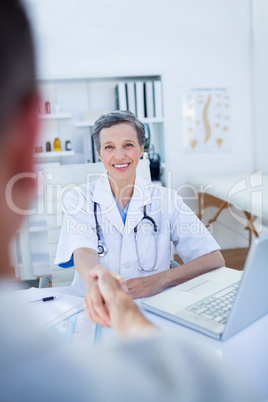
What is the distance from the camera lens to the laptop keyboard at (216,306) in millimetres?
853

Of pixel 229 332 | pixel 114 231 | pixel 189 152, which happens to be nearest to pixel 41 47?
pixel 229 332

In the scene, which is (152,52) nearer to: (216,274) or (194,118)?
(194,118)

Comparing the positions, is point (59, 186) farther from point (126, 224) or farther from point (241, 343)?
point (241, 343)

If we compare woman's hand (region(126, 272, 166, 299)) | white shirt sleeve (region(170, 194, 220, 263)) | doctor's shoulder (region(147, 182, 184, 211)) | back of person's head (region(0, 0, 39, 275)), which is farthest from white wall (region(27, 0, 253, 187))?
back of person's head (region(0, 0, 39, 275))

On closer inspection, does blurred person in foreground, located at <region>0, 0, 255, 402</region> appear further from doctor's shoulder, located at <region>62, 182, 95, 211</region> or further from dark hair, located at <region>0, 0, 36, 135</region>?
doctor's shoulder, located at <region>62, 182, 95, 211</region>

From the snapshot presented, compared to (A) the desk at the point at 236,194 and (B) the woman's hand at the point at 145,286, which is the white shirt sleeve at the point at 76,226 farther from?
(A) the desk at the point at 236,194

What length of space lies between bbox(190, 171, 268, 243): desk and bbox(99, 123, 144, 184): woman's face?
34.2 inches

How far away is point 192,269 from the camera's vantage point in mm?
1214

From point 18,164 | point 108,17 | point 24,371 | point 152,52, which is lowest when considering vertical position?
point 24,371

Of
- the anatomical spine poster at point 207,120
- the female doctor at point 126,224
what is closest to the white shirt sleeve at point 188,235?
the female doctor at point 126,224

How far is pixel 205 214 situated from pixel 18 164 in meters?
3.54

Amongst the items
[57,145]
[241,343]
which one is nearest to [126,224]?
[241,343]

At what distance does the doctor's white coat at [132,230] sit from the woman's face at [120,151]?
106 millimetres

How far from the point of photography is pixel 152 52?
11.3 ft
